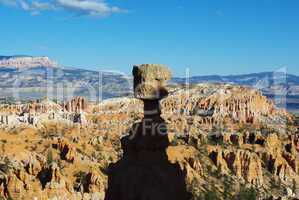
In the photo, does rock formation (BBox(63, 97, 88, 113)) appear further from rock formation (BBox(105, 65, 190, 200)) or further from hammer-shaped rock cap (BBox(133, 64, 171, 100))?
hammer-shaped rock cap (BBox(133, 64, 171, 100))

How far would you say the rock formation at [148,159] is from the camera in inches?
738

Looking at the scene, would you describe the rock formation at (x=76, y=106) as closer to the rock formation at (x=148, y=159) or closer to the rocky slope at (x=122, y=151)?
the rocky slope at (x=122, y=151)

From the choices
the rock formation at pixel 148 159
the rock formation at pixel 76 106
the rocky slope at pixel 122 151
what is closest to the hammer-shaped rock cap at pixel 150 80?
the rock formation at pixel 148 159

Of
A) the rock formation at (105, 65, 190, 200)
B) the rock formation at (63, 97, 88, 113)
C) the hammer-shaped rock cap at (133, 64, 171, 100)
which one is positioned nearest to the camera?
the rock formation at (105, 65, 190, 200)

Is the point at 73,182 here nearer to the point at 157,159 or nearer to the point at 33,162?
the point at 33,162

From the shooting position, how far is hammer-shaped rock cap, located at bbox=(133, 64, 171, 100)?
19.2 metres

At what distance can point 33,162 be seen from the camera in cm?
6538

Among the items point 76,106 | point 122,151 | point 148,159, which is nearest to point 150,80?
point 148,159

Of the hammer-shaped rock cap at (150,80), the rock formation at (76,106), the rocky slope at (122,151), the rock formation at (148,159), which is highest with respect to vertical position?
the hammer-shaped rock cap at (150,80)

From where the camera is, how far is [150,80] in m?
19.4

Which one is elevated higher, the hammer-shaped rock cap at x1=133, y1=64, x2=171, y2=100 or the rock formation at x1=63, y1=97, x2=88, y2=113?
the hammer-shaped rock cap at x1=133, y1=64, x2=171, y2=100

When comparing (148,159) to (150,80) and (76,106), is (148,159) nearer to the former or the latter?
(150,80)

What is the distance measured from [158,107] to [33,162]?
47.9 m

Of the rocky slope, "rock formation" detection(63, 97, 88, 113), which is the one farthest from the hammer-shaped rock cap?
"rock formation" detection(63, 97, 88, 113)
